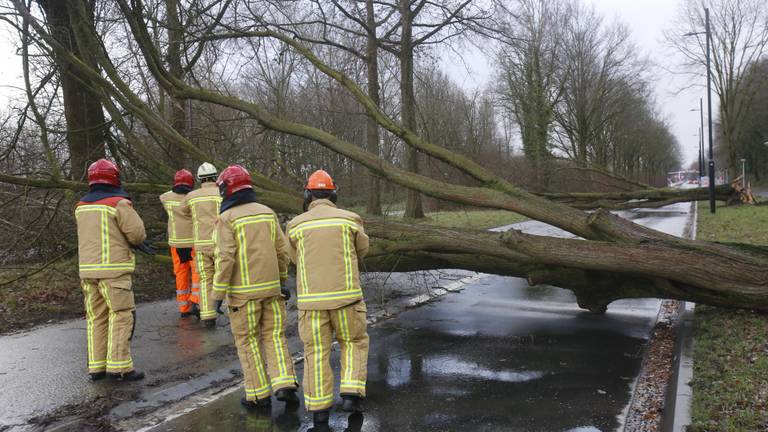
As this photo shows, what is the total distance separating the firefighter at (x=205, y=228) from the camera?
6.96 m

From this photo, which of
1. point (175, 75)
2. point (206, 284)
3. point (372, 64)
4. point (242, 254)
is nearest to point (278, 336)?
point (242, 254)

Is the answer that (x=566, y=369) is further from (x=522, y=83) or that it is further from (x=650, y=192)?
(x=522, y=83)

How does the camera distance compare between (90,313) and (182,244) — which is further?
(182,244)

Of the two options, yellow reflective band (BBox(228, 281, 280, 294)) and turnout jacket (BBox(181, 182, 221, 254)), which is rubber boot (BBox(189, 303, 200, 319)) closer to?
turnout jacket (BBox(181, 182, 221, 254))

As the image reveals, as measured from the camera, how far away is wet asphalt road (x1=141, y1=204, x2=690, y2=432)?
4.20m

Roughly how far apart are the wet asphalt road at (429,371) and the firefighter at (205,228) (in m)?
0.31

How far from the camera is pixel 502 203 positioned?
7.31 metres

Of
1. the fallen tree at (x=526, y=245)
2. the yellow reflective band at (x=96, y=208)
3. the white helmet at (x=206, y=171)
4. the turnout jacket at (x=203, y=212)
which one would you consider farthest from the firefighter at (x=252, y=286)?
the white helmet at (x=206, y=171)

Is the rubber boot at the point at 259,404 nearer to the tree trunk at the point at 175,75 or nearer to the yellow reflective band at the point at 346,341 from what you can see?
the yellow reflective band at the point at 346,341

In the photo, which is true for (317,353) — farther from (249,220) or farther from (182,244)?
(182,244)

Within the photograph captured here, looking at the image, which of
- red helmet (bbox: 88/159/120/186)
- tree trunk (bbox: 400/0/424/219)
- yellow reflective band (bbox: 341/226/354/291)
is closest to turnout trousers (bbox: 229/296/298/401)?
yellow reflective band (bbox: 341/226/354/291)

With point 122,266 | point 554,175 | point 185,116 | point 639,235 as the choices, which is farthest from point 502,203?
point 554,175

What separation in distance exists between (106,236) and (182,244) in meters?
2.53

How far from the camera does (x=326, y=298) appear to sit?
13.3ft
